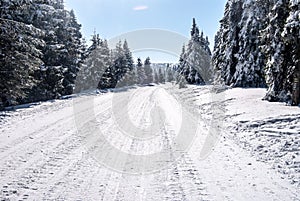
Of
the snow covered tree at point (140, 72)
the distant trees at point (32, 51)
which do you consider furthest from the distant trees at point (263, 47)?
the snow covered tree at point (140, 72)

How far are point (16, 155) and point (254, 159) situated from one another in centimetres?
550

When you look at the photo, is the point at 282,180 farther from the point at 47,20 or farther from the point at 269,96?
the point at 47,20

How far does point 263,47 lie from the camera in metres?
14.6

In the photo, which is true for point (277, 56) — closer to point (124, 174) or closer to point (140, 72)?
point (124, 174)

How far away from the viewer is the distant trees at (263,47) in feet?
37.3

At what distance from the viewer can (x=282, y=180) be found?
4.71 meters

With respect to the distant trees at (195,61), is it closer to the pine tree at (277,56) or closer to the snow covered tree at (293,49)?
the pine tree at (277,56)

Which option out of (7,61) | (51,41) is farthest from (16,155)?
(51,41)

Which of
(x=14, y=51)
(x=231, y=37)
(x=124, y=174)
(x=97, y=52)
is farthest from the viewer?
(x=97, y=52)

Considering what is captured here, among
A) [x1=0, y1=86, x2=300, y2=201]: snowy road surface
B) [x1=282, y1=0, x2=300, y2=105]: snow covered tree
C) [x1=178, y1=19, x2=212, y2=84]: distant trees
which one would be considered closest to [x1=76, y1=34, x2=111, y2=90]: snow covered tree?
[x1=178, y1=19, x2=212, y2=84]: distant trees

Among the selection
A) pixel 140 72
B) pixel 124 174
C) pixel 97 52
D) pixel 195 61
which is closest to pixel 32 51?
pixel 124 174

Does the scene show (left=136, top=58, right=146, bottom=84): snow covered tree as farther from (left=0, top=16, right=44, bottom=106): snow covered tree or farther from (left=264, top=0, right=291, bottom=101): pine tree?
(left=264, top=0, right=291, bottom=101): pine tree

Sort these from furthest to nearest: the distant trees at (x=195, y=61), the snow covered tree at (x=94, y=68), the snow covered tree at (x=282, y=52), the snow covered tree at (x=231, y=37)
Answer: the distant trees at (x=195, y=61) < the snow covered tree at (x=94, y=68) < the snow covered tree at (x=231, y=37) < the snow covered tree at (x=282, y=52)

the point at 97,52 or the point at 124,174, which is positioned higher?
the point at 97,52
